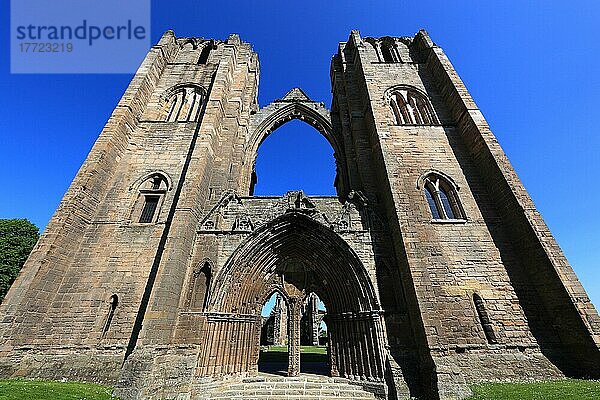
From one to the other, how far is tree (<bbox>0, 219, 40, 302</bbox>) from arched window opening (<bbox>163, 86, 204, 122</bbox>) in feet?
49.8

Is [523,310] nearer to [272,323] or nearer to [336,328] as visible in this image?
[336,328]

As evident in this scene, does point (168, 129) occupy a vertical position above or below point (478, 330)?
above

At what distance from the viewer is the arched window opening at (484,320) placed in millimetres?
8258

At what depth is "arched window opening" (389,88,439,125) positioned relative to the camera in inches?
559

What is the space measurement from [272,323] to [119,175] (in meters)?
23.5

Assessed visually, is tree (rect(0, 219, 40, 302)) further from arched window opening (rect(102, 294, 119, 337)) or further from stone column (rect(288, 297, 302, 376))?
stone column (rect(288, 297, 302, 376))

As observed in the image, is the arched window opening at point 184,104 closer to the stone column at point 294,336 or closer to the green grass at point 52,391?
the stone column at point 294,336

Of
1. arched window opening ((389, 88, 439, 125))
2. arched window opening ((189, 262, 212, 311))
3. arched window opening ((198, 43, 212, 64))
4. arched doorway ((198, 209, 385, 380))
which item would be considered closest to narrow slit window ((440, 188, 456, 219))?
arched window opening ((389, 88, 439, 125))

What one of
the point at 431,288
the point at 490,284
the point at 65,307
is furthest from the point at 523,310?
the point at 65,307

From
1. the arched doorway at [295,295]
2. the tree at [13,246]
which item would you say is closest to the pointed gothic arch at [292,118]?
the arched doorway at [295,295]

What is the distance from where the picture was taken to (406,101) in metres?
15.0

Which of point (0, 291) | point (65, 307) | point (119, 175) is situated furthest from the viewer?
point (0, 291)

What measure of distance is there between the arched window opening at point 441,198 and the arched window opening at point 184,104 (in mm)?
11790

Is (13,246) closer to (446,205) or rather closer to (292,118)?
(292,118)
